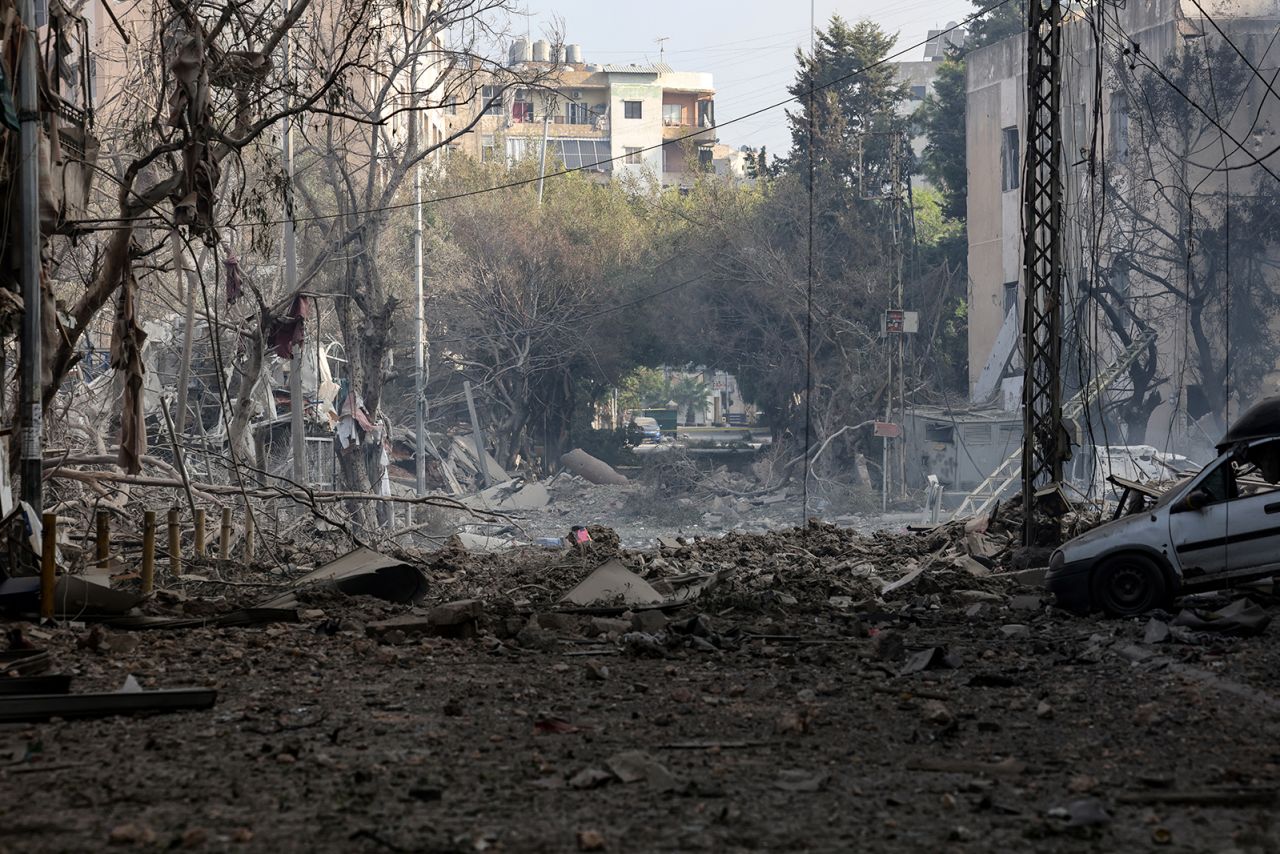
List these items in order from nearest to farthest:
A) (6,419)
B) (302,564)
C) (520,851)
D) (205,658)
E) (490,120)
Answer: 1. (520,851)
2. (205,658)
3. (6,419)
4. (302,564)
5. (490,120)

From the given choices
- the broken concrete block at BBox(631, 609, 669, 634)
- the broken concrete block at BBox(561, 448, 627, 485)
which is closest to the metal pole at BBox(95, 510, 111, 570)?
the broken concrete block at BBox(631, 609, 669, 634)

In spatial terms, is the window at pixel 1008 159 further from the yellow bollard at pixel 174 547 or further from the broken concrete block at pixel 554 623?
the broken concrete block at pixel 554 623

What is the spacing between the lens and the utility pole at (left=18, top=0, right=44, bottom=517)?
475 inches

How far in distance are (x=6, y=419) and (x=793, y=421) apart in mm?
39578

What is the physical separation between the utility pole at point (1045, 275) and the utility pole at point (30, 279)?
10.8 meters

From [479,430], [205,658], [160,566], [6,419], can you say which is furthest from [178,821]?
[479,430]

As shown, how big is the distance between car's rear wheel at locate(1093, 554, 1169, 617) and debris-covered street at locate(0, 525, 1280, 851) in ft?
1.50

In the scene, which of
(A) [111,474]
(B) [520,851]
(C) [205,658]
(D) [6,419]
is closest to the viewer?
(B) [520,851]

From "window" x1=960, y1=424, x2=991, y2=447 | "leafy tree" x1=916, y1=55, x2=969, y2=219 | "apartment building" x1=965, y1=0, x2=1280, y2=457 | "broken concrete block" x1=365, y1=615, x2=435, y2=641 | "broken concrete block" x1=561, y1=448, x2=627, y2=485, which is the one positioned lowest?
"broken concrete block" x1=561, y1=448, x2=627, y2=485

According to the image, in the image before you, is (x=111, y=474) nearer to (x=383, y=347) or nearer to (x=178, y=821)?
(x=178, y=821)

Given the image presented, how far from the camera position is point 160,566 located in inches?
675

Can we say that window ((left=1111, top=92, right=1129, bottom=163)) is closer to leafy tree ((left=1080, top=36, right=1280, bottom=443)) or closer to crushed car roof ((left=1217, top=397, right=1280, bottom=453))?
leafy tree ((left=1080, top=36, right=1280, bottom=443))

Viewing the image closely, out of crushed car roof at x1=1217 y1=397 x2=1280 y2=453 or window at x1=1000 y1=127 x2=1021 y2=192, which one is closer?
crushed car roof at x1=1217 y1=397 x2=1280 y2=453

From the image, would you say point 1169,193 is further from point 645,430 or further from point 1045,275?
point 645,430
